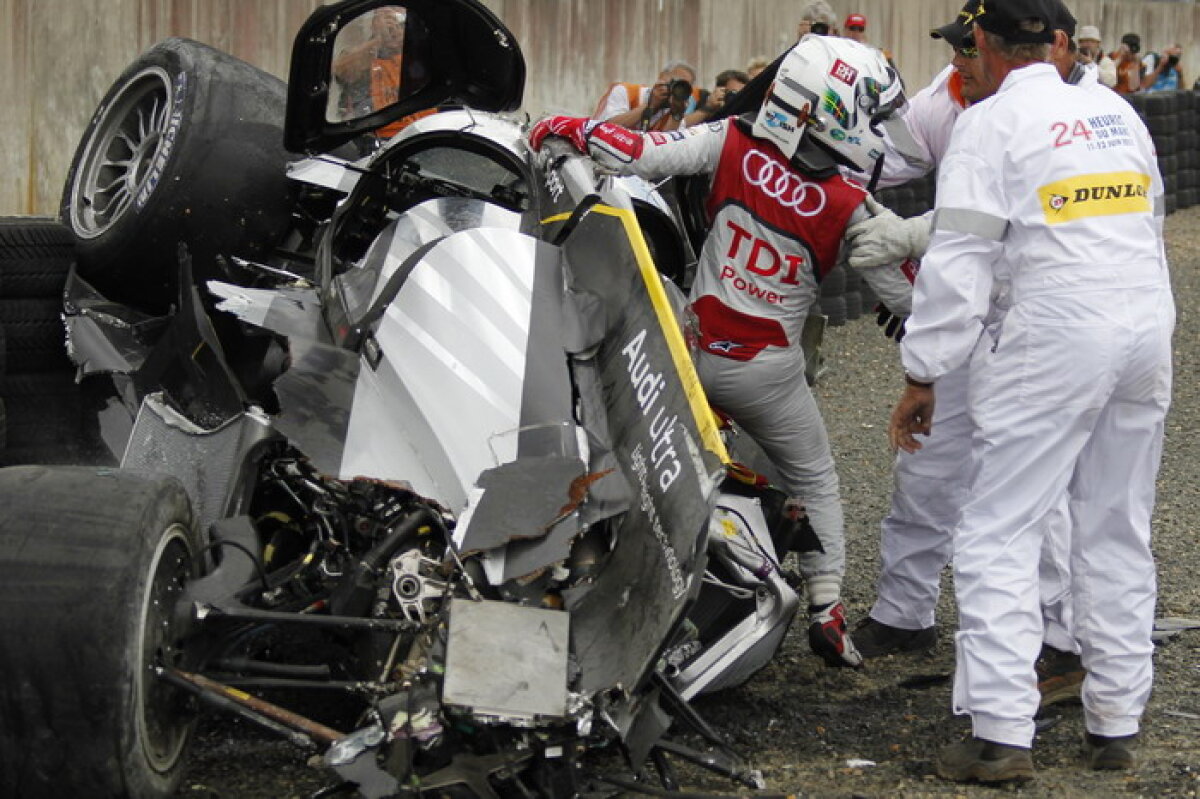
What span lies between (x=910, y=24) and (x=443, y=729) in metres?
19.6

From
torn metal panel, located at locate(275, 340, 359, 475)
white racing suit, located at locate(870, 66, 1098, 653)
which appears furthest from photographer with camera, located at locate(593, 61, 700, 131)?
torn metal panel, located at locate(275, 340, 359, 475)

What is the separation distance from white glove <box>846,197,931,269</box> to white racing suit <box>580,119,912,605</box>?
75 mm

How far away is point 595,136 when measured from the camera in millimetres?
6008

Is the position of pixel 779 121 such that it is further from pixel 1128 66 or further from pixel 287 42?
pixel 1128 66

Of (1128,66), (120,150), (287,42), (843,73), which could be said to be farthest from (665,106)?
(1128,66)

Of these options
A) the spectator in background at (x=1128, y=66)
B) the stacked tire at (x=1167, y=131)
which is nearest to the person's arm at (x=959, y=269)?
the stacked tire at (x=1167, y=131)

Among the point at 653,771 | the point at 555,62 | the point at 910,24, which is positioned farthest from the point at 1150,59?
the point at 653,771

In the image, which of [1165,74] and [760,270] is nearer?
[760,270]

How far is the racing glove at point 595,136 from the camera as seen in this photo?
598 cm

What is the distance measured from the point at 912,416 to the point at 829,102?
131 cm

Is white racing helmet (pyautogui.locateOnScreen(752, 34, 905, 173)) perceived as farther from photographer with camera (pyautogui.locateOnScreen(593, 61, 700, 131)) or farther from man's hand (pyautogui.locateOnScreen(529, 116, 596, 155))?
photographer with camera (pyautogui.locateOnScreen(593, 61, 700, 131))

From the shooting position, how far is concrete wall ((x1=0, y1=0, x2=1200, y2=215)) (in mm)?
11594

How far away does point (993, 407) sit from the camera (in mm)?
4879

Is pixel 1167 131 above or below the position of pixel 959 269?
below
